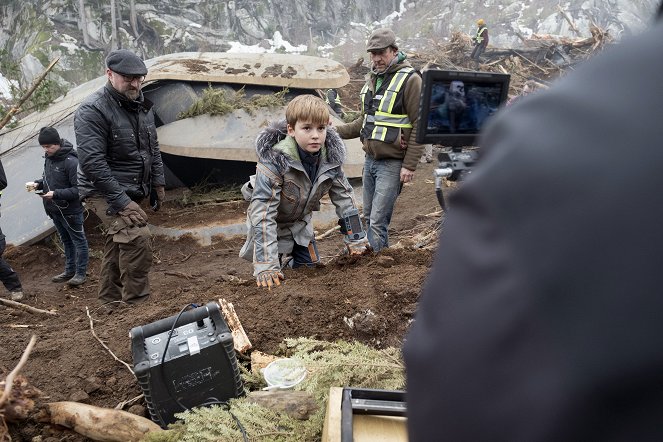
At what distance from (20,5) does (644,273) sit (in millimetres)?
36579

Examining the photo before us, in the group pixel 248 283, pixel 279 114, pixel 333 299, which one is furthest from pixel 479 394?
pixel 279 114

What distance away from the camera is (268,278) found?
11.9 ft

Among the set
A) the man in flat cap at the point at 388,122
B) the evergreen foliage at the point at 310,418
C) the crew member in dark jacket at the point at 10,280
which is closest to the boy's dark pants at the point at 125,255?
the crew member in dark jacket at the point at 10,280

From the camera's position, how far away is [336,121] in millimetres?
8977

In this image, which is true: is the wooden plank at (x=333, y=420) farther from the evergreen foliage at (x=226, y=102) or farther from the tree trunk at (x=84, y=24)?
the tree trunk at (x=84, y=24)

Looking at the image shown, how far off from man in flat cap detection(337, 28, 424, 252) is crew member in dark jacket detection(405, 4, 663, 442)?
3932 millimetres

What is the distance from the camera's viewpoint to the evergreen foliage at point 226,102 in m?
8.47

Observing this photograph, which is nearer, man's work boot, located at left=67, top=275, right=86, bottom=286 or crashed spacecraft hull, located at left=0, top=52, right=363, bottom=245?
man's work boot, located at left=67, top=275, right=86, bottom=286

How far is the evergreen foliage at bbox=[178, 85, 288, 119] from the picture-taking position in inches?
333

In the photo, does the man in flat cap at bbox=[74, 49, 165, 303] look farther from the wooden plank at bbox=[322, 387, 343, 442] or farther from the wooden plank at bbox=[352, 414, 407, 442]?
the wooden plank at bbox=[352, 414, 407, 442]

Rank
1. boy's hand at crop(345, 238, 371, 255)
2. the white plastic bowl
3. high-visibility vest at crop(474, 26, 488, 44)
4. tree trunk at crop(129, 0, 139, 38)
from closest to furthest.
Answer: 1. the white plastic bowl
2. boy's hand at crop(345, 238, 371, 255)
3. high-visibility vest at crop(474, 26, 488, 44)
4. tree trunk at crop(129, 0, 139, 38)

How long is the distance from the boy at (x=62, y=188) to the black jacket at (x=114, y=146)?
1502 millimetres

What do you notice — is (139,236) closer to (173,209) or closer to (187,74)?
(173,209)

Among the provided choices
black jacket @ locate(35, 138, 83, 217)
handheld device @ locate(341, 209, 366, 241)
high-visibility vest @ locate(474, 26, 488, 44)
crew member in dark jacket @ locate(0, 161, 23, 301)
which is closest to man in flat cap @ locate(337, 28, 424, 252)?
handheld device @ locate(341, 209, 366, 241)
